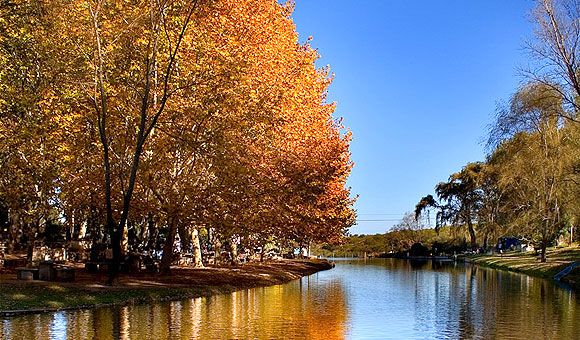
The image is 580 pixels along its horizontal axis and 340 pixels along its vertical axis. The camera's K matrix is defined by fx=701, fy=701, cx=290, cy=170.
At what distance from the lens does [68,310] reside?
24.1 meters

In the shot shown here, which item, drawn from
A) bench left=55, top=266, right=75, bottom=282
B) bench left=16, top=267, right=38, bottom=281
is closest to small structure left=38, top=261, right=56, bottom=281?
bench left=16, top=267, right=38, bottom=281

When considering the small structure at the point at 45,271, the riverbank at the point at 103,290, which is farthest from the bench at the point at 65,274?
the small structure at the point at 45,271

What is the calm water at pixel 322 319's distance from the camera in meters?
19.2

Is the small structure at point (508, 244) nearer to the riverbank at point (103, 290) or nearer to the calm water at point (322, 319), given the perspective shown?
the calm water at point (322, 319)

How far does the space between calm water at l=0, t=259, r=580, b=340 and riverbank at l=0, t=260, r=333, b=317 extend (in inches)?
41.2

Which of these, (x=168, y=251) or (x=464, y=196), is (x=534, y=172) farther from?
(x=464, y=196)

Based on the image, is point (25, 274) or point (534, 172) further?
point (534, 172)

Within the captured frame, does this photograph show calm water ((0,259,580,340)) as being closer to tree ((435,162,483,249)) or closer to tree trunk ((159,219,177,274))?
tree trunk ((159,219,177,274))

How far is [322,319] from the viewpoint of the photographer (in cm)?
2328

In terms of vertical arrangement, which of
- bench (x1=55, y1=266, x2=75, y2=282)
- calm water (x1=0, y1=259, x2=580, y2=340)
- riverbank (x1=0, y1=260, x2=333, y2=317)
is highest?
bench (x1=55, y1=266, x2=75, y2=282)

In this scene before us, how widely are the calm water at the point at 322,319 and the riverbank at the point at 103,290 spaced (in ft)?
3.43

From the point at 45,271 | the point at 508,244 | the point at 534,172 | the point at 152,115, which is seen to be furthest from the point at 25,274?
the point at 508,244

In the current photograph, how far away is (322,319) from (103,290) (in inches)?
379

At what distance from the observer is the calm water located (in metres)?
19.2
